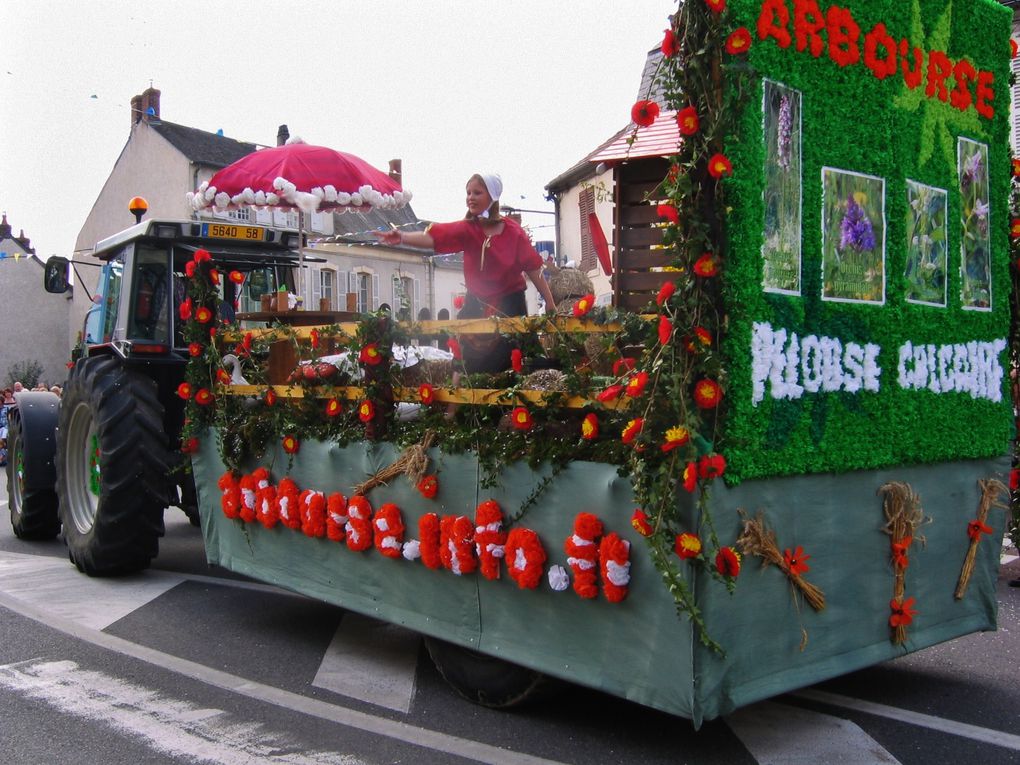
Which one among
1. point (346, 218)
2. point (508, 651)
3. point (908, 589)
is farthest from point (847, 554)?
point (346, 218)

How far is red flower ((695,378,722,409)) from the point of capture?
12.2 ft

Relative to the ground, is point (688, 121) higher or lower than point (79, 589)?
higher

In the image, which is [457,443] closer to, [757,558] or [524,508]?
[524,508]

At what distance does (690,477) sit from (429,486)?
149cm

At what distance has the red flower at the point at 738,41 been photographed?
3721 mm

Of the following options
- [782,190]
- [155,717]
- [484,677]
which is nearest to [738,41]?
[782,190]

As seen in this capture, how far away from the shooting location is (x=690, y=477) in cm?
361

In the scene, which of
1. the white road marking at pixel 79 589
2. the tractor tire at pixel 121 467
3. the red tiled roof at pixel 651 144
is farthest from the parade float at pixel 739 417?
the tractor tire at pixel 121 467

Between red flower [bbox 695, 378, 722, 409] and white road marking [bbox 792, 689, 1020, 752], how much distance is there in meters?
1.90

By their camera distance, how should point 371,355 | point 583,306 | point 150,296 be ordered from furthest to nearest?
1. point 150,296
2. point 371,355
3. point 583,306

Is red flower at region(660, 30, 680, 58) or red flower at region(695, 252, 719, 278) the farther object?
red flower at region(660, 30, 680, 58)

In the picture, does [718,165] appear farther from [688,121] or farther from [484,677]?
[484,677]

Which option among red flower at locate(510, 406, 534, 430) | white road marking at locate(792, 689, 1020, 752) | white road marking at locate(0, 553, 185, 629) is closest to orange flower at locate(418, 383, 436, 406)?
red flower at locate(510, 406, 534, 430)

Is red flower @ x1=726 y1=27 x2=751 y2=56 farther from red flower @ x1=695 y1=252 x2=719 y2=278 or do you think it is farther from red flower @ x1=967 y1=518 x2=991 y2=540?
red flower @ x1=967 y1=518 x2=991 y2=540
